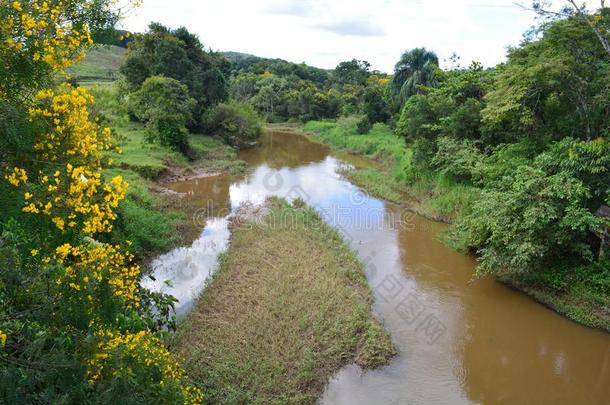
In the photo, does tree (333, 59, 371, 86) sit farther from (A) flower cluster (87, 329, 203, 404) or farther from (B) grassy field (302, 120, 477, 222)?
(A) flower cluster (87, 329, 203, 404)

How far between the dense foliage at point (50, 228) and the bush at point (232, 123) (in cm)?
2818

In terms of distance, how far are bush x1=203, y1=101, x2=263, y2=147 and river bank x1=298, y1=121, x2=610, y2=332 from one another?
6.95 m

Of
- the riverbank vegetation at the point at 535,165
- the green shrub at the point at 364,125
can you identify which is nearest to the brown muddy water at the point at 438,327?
the riverbank vegetation at the point at 535,165

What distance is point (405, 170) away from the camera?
71.3 ft

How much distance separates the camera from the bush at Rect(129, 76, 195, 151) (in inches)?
938

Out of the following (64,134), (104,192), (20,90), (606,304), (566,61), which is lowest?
(606,304)

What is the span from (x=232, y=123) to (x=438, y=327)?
991 inches

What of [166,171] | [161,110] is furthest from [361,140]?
[166,171]

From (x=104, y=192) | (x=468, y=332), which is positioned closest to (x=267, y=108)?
(x=468, y=332)

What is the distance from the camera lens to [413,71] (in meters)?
31.6

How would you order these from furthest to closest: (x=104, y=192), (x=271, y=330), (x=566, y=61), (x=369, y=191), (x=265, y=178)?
(x=265, y=178)
(x=369, y=191)
(x=566, y=61)
(x=271, y=330)
(x=104, y=192)

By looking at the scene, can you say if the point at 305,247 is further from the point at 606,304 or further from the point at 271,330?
the point at 606,304

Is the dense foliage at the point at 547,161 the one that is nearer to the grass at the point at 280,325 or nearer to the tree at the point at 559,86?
the tree at the point at 559,86

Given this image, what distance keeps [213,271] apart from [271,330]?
151 inches
